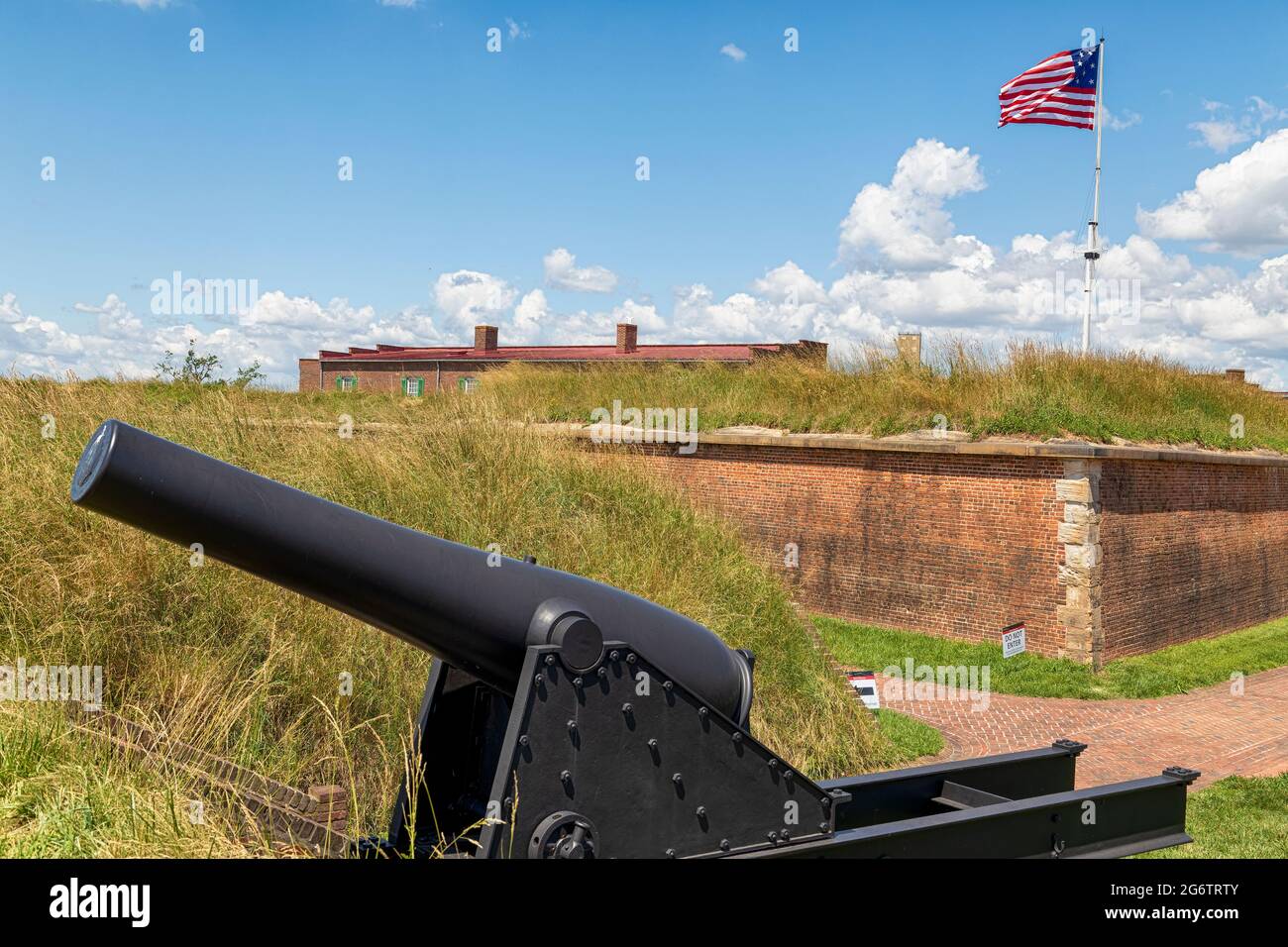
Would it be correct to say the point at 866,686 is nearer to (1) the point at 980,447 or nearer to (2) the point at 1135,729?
(2) the point at 1135,729

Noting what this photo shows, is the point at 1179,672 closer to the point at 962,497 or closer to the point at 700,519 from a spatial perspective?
the point at 962,497

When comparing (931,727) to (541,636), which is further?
(931,727)

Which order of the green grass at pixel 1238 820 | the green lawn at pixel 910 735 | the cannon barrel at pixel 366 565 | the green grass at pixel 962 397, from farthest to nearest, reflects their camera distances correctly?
the green grass at pixel 962 397 < the green lawn at pixel 910 735 < the green grass at pixel 1238 820 < the cannon barrel at pixel 366 565

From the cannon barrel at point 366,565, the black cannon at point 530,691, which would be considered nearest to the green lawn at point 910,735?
the black cannon at point 530,691

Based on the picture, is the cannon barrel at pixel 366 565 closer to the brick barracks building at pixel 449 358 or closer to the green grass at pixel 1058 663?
the green grass at pixel 1058 663

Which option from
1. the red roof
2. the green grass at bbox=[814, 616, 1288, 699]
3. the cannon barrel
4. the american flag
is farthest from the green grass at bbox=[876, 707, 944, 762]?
the red roof

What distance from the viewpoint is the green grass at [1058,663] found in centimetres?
1299

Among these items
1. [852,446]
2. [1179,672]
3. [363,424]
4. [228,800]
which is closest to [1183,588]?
[1179,672]

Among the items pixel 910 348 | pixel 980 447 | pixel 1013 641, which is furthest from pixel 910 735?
pixel 910 348

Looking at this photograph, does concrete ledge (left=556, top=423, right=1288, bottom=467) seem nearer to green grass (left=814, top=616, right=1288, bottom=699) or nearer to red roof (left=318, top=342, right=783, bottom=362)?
green grass (left=814, top=616, right=1288, bottom=699)

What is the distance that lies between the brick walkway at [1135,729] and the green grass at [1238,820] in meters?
0.37

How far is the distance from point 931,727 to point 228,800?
7612mm

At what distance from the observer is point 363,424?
39.2ft

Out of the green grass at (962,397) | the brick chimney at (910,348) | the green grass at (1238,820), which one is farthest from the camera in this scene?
the brick chimney at (910,348)
